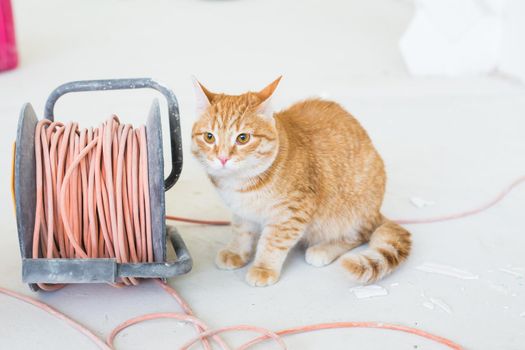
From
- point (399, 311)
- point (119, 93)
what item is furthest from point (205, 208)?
point (119, 93)

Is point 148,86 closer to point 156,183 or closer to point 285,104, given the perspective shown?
point 156,183

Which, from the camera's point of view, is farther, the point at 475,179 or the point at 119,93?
the point at 119,93

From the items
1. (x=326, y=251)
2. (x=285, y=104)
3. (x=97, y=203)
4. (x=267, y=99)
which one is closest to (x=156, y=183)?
(x=97, y=203)

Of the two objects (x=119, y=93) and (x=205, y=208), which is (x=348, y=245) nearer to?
(x=205, y=208)

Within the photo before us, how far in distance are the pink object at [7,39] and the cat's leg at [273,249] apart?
2.88 meters

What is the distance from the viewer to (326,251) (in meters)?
2.52

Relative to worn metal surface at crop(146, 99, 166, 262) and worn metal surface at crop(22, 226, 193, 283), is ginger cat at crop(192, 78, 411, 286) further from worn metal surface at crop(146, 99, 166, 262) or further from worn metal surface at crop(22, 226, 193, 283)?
worn metal surface at crop(22, 226, 193, 283)

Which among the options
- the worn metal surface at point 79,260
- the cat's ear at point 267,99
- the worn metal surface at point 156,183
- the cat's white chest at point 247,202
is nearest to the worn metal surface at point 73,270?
the worn metal surface at point 79,260

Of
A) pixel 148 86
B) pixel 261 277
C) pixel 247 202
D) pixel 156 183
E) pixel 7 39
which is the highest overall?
pixel 148 86

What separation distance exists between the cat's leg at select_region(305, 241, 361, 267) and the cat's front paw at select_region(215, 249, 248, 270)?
0.25 metres

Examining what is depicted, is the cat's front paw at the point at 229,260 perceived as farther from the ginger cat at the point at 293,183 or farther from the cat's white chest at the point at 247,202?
the cat's white chest at the point at 247,202

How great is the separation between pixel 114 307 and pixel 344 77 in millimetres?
2963

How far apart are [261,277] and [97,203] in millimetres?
632

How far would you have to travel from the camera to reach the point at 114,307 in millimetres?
2229
